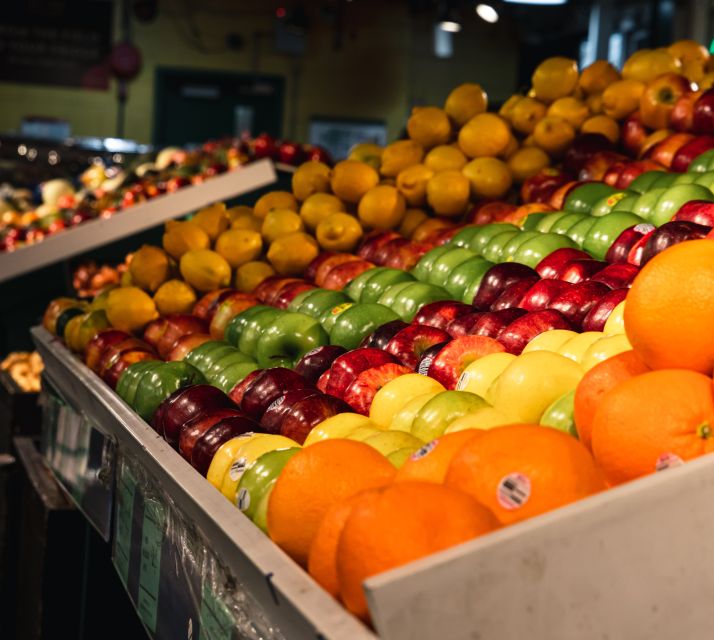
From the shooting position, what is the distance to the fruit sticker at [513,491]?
108cm

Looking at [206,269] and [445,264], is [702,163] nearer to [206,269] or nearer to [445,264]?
[445,264]

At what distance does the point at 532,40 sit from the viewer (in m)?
12.5

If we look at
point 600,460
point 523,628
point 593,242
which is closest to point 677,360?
point 600,460

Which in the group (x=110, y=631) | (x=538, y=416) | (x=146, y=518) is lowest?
(x=110, y=631)

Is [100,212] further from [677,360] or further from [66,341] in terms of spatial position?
[677,360]

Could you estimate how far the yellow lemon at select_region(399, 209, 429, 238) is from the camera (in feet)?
11.0

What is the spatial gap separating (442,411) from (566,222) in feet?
3.74

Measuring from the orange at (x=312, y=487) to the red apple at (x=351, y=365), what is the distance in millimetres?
651

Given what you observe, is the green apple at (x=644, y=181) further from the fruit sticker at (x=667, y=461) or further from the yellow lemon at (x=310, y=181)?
the fruit sticker at (x=667, y=461)

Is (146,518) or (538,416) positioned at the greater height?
(538,416)

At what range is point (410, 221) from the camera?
3.35 metres

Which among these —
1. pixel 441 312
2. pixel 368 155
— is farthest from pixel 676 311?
pixel 368 155

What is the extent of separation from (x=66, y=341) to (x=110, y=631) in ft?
3.09

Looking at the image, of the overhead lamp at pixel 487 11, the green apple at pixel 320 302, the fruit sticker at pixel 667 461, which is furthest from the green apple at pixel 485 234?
the overhead lamp at pixel 487 11
